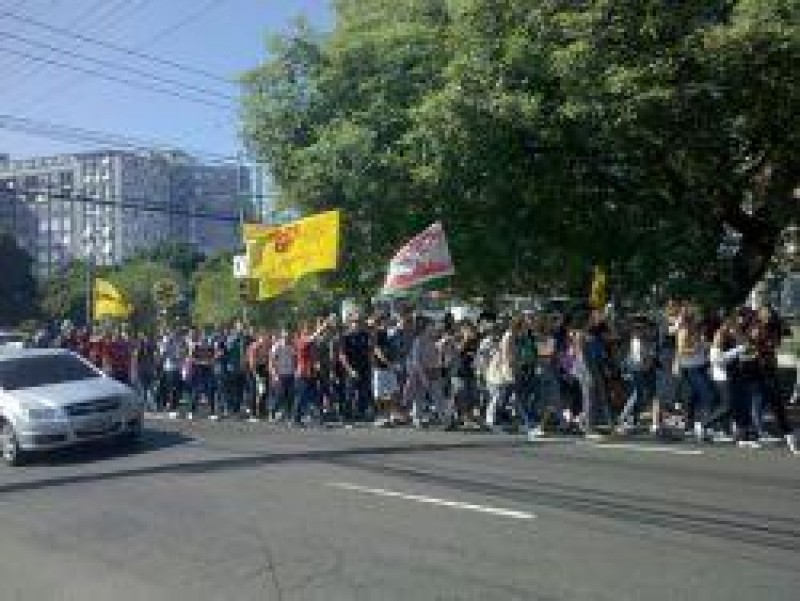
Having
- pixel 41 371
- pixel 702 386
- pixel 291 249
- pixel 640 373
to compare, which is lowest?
pixel 702 386

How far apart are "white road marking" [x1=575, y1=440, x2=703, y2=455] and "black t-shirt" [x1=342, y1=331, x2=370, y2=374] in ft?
18.1

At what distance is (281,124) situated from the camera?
1011 inches

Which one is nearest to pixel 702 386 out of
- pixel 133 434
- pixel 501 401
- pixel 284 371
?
pixel 501 401

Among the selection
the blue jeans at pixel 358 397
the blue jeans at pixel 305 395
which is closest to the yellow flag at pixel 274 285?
the blue jeans at pixel 305 395

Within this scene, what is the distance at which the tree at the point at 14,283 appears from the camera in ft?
331

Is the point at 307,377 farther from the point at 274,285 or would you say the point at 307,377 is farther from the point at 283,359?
the point at 274,285

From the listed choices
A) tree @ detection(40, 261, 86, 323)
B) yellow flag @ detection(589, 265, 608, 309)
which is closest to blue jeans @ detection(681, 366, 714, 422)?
yellow flag @ detection(589, 265, 608, 309)

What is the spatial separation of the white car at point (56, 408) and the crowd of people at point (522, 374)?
461cm

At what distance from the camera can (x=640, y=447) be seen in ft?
52.4

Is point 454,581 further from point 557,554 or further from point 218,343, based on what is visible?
point 218,343

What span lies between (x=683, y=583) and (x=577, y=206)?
13.4 m

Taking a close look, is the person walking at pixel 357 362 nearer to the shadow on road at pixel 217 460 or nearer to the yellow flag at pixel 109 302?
the shadow on road at pixel 217 460

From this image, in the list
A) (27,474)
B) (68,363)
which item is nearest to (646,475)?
(27,474)

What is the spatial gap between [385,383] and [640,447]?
605cm
